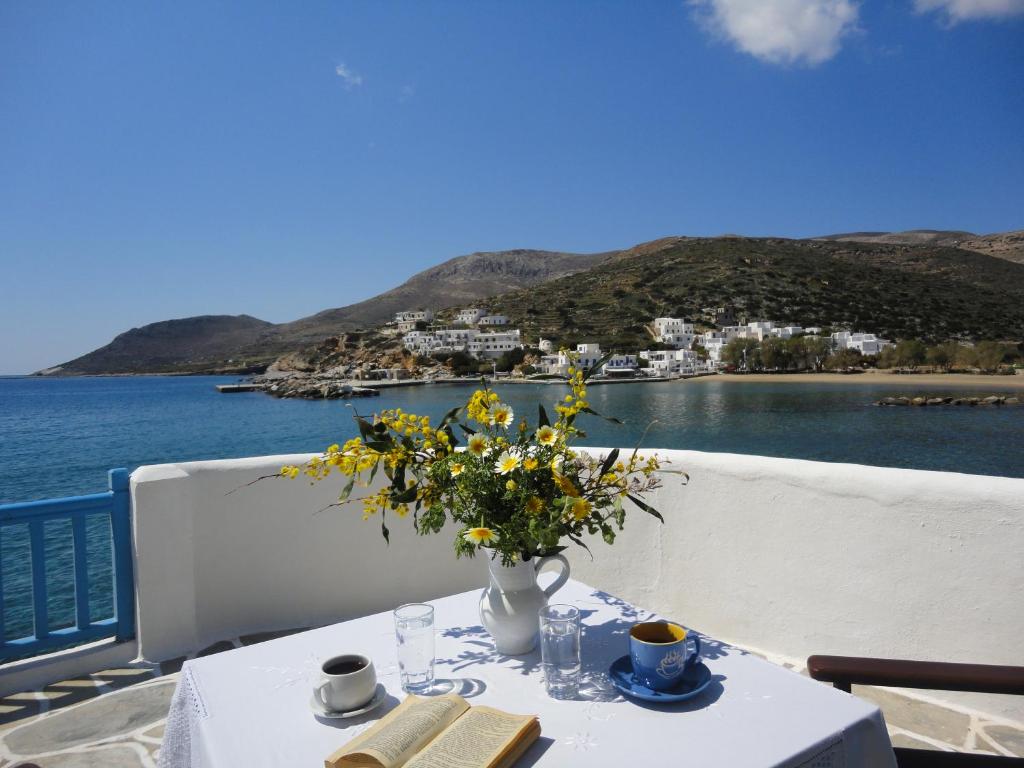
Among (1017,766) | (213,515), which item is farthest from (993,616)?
(213,515)

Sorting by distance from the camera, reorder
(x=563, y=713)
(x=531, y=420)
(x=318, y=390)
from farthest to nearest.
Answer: (x=318, y=390)
(x=531, y=420)
(x=563, y=713)

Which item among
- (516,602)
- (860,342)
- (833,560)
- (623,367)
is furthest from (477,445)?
(860,342)

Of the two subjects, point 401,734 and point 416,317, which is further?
point 416,317

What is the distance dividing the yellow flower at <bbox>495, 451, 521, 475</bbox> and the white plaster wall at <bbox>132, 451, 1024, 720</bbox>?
1.61 meters

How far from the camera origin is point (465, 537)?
1.24m

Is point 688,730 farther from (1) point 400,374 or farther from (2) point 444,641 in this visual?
(1) point 400,374

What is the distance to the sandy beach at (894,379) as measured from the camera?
4425cm

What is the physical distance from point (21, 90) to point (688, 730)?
8626 mm

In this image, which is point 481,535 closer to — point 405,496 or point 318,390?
point 405,496

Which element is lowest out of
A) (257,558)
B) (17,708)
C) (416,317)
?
(17,708)

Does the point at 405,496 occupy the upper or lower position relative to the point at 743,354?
lower

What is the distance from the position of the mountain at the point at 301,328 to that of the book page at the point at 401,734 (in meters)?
92.7

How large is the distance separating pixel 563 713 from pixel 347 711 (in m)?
0.39

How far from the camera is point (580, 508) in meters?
1.19
